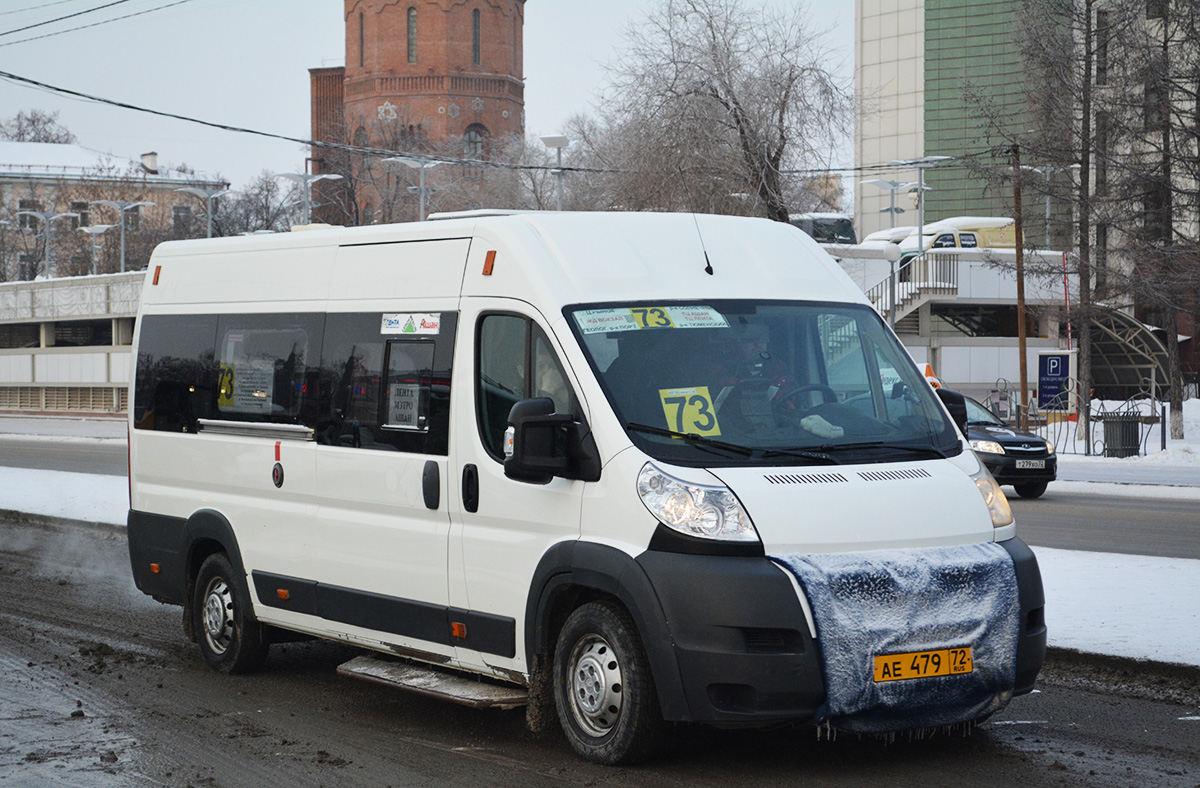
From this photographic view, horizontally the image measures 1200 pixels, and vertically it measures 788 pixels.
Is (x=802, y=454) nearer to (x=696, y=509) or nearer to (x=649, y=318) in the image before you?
(x=696, y=509)

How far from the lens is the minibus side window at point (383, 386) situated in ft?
22.1

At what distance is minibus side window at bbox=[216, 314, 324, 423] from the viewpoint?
7.70 meters

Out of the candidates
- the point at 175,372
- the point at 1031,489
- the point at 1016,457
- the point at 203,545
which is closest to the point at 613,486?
the point at 203,545

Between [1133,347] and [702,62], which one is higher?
[702,62]

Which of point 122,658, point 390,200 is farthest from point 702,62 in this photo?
point 390,200

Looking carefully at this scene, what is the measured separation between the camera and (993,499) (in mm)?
6039

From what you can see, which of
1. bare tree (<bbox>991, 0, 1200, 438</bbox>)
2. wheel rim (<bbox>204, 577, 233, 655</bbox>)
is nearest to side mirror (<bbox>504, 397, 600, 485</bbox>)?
Answer: wheel rim (<bbox>204, 577, 233, 655</bbox>)

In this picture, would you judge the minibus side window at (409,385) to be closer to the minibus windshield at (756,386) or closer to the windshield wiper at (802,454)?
the minibus windshield at (756,386)

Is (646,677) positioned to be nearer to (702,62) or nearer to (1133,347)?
(702,62)

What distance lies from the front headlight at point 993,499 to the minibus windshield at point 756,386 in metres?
0.19

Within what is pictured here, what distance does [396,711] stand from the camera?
23.5 ft

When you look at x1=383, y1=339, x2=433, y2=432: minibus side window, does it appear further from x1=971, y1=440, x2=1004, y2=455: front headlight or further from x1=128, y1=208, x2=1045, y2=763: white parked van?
x1=971, y1=440, x2=1004, y2=455: front headlight

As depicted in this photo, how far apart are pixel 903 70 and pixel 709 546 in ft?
228

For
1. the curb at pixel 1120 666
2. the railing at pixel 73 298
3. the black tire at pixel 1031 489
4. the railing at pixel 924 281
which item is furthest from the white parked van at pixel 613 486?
the railing at pixel 73 298
